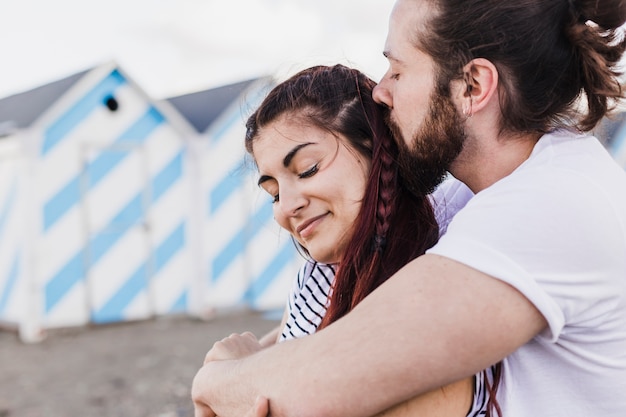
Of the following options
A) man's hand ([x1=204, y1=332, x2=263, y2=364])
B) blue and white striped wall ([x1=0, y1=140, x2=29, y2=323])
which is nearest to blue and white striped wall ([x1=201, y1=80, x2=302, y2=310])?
blue and white striped wall ([x1=0, y1=140, x2=29, y2=323])

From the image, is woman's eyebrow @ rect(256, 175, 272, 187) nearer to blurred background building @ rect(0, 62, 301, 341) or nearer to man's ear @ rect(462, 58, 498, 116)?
man's ear @ rect(462, 58, 498, 116)

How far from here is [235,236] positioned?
8.22m

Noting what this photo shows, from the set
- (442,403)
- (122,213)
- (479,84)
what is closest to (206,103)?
(122,213)

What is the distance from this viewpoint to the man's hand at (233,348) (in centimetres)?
168

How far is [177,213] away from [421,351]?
277 inches

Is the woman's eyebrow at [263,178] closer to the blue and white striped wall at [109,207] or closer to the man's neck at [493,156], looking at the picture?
the man's neck at [493,156]

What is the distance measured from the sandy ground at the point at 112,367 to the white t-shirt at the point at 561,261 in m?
3.70

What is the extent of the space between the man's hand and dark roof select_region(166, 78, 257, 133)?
239 inches

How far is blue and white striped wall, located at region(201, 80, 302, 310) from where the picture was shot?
8.03 m

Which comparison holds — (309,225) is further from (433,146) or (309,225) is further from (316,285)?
(433,146)

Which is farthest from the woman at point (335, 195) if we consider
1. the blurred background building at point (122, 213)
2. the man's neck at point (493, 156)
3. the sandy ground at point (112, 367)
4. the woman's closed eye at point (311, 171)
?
the blurred background building at point (122, 213)

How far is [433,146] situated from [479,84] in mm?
186

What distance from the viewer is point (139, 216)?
769cm

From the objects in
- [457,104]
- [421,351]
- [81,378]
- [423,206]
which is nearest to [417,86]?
[457,104]
